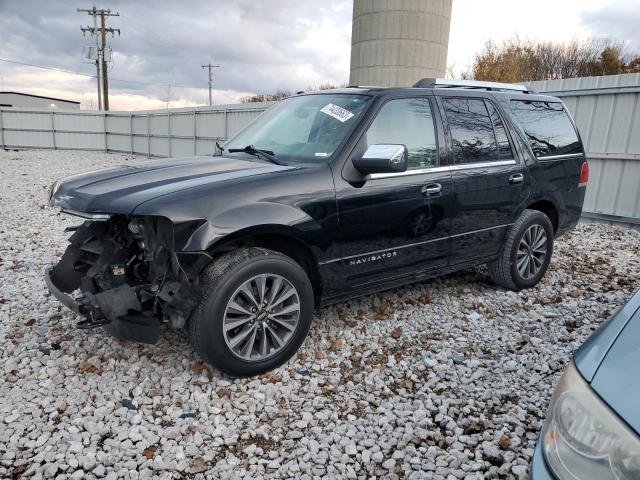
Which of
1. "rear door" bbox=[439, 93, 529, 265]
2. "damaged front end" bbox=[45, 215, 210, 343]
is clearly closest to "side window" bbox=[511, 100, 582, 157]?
"rear door" bbox=[439, 93, 529, 265]

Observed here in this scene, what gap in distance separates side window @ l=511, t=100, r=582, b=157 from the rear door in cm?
33

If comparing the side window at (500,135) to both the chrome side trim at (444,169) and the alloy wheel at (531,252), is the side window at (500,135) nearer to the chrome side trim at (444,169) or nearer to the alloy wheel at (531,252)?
the chrome side trim at (444,169)

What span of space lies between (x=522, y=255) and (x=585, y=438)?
147 inches

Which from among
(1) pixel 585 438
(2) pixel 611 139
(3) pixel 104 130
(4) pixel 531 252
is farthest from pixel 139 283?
(3) pixel 104 130

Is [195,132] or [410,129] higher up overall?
[410,129]

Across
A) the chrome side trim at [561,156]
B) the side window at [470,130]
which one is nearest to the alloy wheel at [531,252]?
the chrome side trim at [561,156]

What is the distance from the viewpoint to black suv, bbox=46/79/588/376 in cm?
293

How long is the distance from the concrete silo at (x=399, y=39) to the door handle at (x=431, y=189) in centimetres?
1678

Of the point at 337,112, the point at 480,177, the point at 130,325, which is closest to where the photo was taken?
the point at 130,325

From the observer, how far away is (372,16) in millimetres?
19656

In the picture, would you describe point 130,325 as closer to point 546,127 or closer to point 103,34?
point 546,127

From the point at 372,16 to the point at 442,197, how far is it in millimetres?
18062

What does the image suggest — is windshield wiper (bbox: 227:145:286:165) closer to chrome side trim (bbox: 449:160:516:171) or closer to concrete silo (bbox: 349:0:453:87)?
chrome side trim (bbox: 449:160:516:171)

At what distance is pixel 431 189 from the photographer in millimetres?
3838
